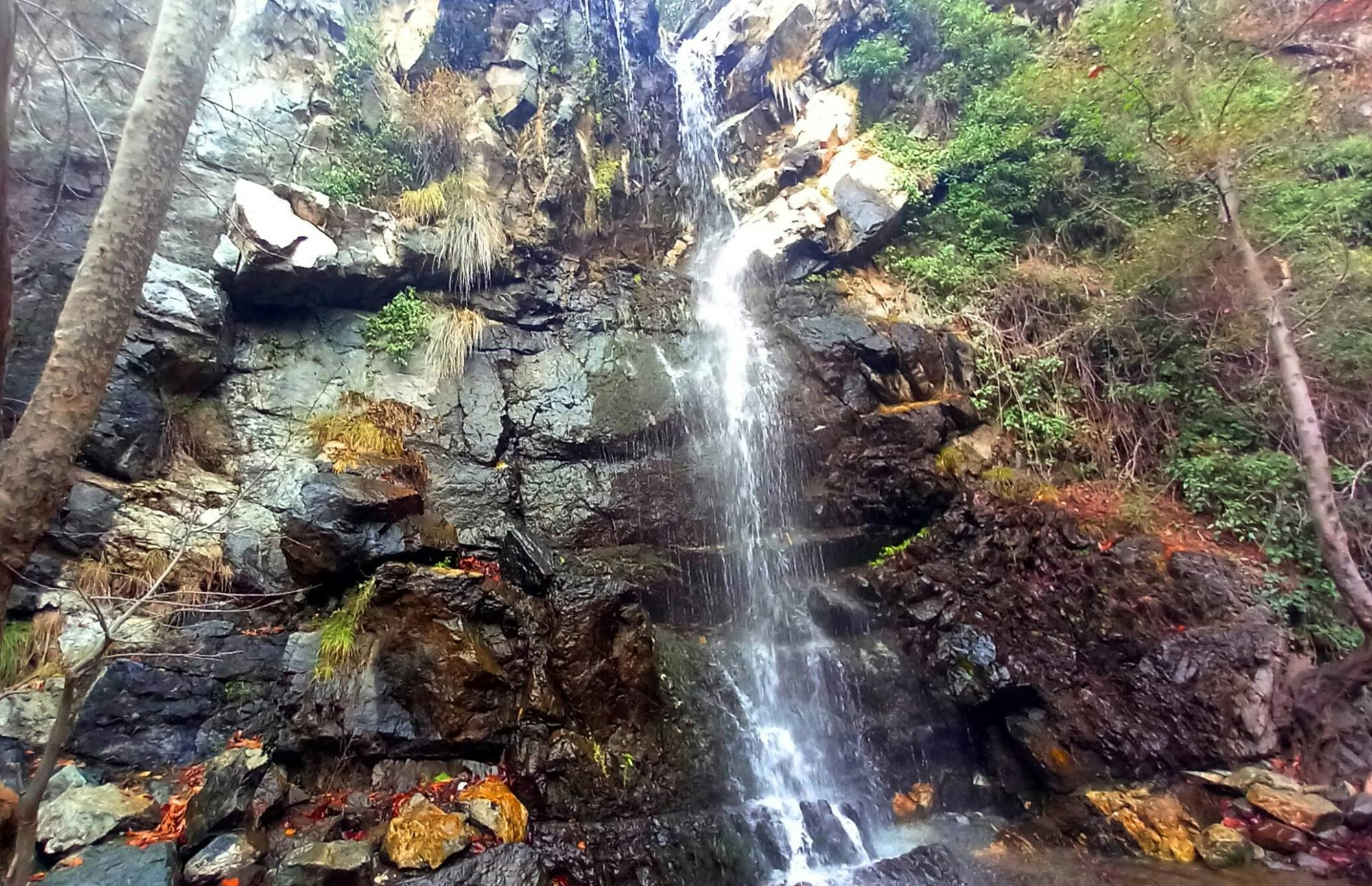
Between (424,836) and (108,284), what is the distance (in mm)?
3411

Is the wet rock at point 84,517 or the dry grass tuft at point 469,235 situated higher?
the dry grass tuft at point 469,235

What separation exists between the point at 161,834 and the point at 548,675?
2.39 meters

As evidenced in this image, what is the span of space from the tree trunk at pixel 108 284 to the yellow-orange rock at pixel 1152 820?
6261 mm

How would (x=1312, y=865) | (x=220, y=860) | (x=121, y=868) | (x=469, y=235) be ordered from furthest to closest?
(x=469, y=235) < (x=1312, y=865) < (x=220, y=860) < (x=121, y=868)

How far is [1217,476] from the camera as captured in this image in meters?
6.54

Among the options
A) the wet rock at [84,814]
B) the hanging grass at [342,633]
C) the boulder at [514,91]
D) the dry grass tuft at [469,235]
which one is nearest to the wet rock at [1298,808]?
the hanging grass at [342,633]

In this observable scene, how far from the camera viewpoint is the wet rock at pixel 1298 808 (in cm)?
445

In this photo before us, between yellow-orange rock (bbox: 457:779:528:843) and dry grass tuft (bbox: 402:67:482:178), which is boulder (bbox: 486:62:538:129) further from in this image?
yellow-orange rock (bbox: 457:779:528:843)

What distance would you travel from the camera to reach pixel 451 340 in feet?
24.8

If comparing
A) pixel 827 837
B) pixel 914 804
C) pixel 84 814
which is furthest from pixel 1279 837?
pixel 84 814

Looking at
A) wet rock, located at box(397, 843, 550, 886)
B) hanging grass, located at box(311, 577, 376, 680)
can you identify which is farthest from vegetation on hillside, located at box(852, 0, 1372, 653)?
hanging grass, located at box(311, 577, 376, 680)

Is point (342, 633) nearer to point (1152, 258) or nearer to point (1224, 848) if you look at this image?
point (1224, 848)

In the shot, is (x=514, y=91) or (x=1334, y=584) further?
(x=514, y=91)

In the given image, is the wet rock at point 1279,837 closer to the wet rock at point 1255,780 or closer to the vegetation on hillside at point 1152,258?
the wet rock at point 1255,780
